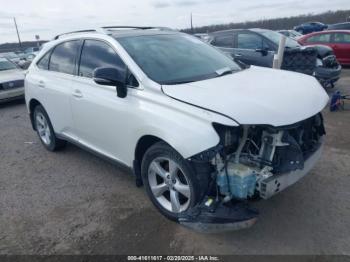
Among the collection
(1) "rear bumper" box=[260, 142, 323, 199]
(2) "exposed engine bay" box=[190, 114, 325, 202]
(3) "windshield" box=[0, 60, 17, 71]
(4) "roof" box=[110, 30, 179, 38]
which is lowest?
(3) "windshield" box=[0, 60, 17, 71]

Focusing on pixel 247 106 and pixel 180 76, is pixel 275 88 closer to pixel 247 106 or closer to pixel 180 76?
pixel 247 106

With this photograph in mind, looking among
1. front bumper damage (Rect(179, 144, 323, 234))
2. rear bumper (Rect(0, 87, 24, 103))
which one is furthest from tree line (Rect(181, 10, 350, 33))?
front bumper damage (Rect(179, 144, 323, 234))

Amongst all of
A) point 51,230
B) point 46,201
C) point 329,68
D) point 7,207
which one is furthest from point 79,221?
point 329,68

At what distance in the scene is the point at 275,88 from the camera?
122 inches

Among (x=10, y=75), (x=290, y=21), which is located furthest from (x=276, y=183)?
(x=290, y=21)

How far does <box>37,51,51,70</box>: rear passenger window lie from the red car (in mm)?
10495

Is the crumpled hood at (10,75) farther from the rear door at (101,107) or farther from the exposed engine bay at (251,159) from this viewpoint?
the exposed engine bay at (251,159)

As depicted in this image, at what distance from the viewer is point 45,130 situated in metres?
5.57

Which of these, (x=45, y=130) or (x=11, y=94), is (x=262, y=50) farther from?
(x=11, y=94)

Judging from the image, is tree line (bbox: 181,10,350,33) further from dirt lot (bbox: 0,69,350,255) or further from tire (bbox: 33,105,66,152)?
dirt lot (bbox: 0,69,350,255)

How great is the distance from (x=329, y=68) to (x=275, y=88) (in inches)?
256

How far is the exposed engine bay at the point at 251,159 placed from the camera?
2756 mm

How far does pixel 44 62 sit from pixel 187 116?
3.38 metres

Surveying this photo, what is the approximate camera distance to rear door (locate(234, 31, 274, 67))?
8.91 metres
